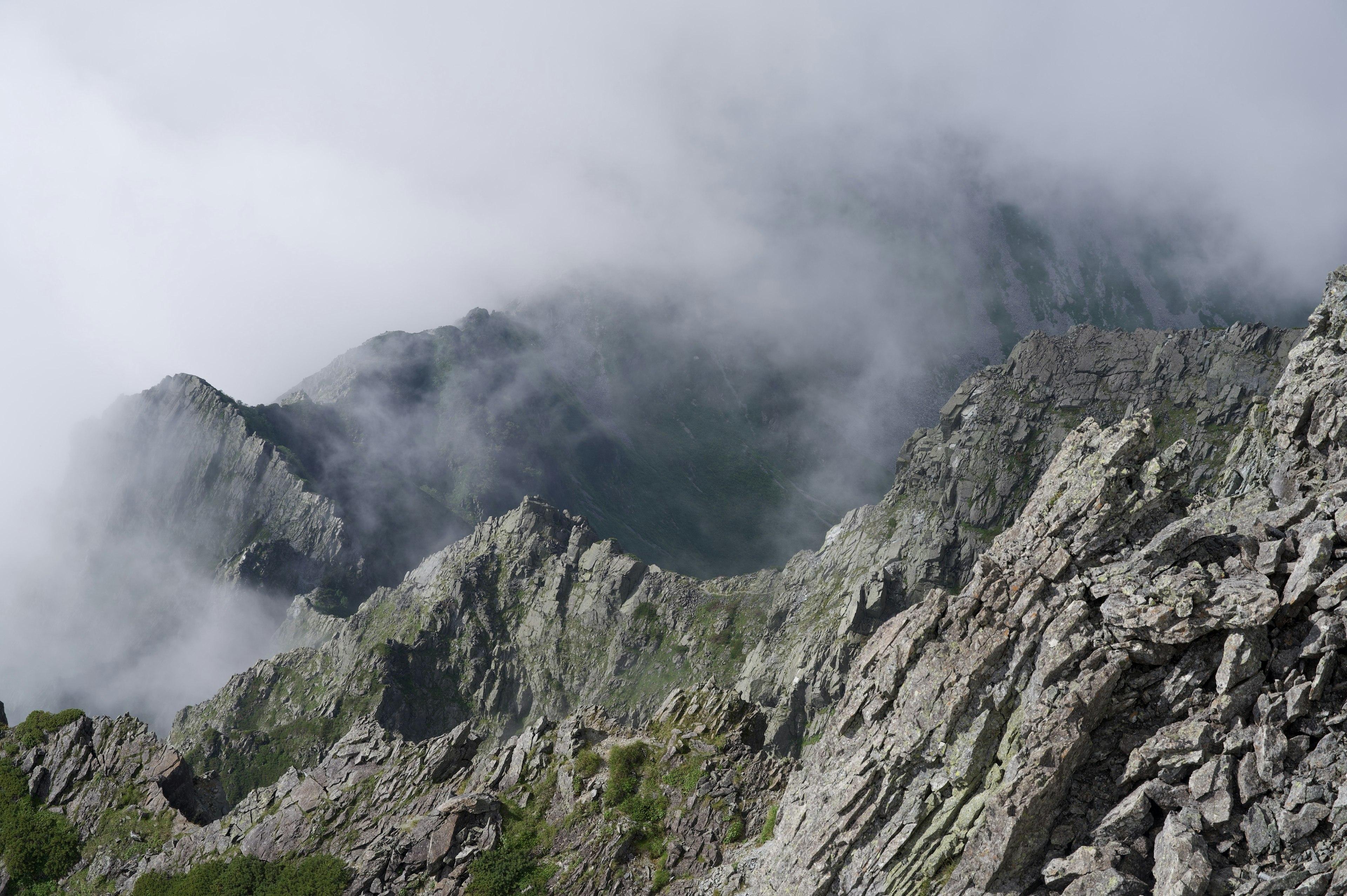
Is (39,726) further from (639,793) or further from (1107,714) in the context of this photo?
(1107,714)

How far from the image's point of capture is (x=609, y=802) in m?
52.3

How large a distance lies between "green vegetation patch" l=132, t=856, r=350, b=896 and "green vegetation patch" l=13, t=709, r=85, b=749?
95.6 ft

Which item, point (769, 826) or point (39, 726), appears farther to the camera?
point (39, 726)

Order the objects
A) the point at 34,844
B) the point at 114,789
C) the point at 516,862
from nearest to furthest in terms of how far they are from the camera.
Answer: the point at 516,862
the point at 34,844
the point at 114,789

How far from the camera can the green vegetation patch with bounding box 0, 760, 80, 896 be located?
216ft

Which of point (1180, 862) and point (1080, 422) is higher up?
point (1080, 422)

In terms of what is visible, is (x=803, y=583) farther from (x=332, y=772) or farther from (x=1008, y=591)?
(x=1008, y=591)

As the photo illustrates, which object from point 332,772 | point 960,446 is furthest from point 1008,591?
point 960,446

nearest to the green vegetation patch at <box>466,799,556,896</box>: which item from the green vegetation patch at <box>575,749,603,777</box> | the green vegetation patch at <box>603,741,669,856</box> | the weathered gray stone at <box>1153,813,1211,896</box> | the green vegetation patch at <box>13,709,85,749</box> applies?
the green vegetation patch at <box>575,749,603,777</box>

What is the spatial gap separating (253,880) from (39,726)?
44144 mm

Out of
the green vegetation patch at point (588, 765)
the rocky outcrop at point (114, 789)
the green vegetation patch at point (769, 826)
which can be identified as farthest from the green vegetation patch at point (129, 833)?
the green vegetation patch at point (769, 826)

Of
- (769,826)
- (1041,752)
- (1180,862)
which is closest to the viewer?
(1180,862)

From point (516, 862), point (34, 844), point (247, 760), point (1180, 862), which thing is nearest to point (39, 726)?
point (34, 844)

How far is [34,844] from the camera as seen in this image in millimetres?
67438
